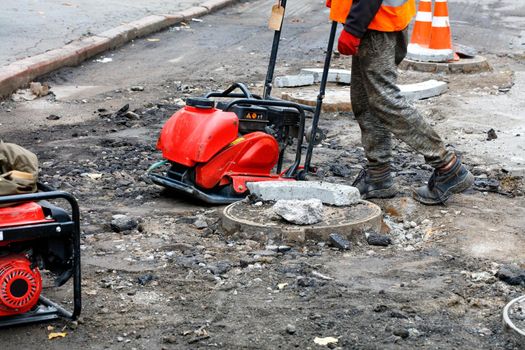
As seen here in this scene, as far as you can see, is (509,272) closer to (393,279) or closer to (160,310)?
(393,279)

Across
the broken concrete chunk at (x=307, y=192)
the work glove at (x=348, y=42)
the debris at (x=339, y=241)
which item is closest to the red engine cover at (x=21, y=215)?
the debris at (x=339, y=241)

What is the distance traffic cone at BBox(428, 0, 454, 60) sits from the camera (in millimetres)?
10438

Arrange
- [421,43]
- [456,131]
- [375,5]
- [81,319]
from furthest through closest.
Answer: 1. [421,43]
2. [456,131]
3. [375,5]
4. [81,319]

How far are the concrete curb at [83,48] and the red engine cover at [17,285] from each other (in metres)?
5.36

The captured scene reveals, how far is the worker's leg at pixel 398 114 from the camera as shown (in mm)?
5812

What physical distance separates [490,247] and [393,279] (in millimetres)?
747

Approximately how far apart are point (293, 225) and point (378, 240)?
48 cm

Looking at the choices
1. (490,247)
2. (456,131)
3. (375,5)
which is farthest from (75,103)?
(490,247)

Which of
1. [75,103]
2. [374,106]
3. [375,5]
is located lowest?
[75,103]

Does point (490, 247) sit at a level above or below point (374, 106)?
below

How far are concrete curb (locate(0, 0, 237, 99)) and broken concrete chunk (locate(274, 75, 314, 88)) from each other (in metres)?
2.49

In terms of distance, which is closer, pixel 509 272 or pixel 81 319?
pixel 81 319

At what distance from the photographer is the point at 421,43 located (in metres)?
10.6

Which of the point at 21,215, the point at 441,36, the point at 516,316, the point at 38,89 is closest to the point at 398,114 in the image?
the point at 516,316
